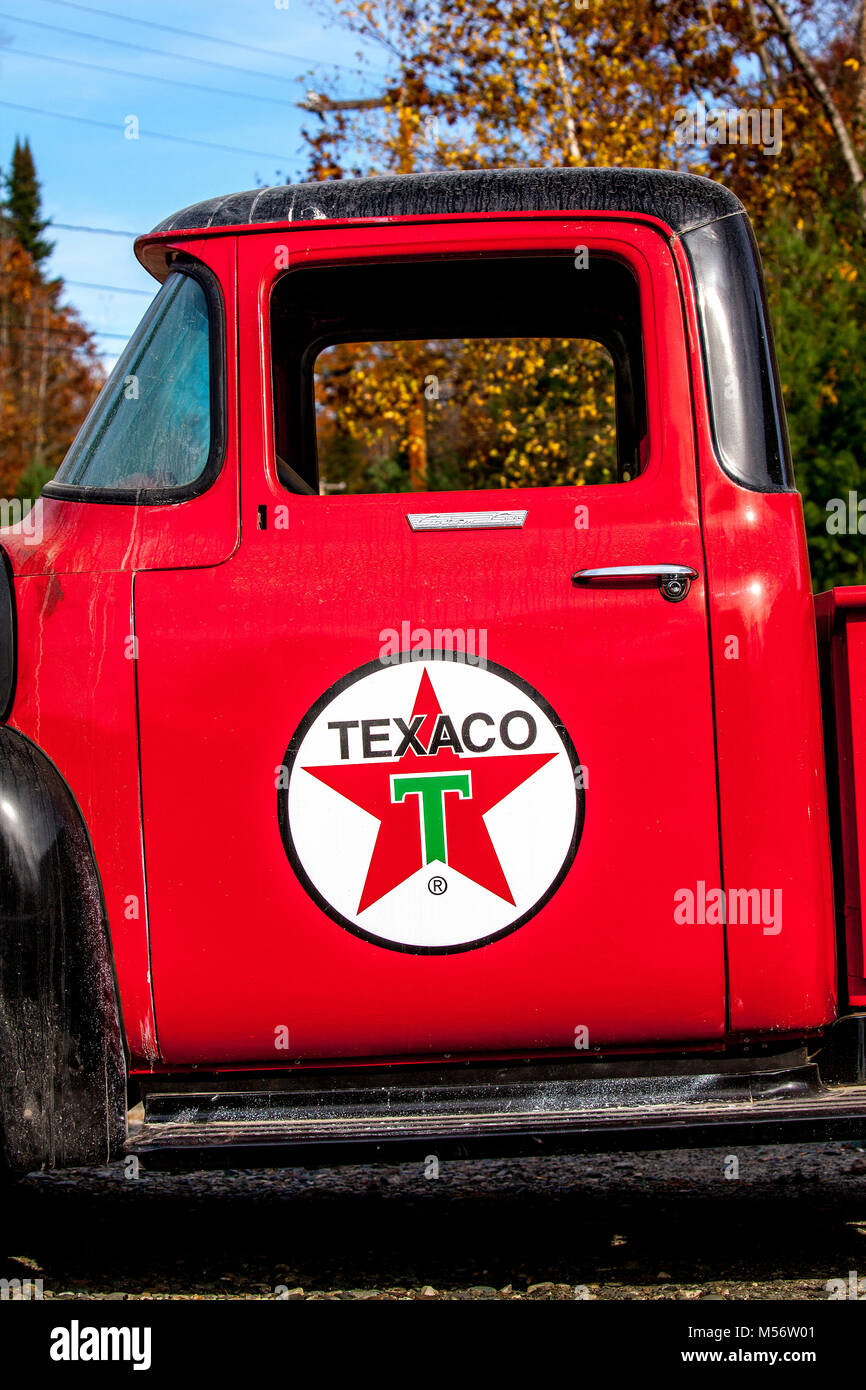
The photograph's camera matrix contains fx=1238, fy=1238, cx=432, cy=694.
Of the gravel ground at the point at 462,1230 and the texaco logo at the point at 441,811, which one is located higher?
the texaco logo at the point at 441,811

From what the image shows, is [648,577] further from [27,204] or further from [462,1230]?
[27,204]

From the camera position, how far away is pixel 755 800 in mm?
2266

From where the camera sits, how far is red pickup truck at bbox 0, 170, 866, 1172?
225 centimetres

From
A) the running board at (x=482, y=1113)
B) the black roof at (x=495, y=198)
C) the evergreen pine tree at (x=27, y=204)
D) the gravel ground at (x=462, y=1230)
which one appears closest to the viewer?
the running board at (x=482, y=1113)

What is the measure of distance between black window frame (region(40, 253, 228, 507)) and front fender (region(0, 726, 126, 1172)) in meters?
0.56

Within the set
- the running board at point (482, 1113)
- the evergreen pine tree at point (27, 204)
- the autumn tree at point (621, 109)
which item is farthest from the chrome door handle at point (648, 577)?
the evergreen pine tree at point (27, 204)

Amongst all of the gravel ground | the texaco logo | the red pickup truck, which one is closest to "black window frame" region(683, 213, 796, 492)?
the red pickup truck

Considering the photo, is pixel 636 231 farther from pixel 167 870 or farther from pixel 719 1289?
pixel 719 1289

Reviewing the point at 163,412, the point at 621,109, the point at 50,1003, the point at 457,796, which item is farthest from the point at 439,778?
the point at 621,109

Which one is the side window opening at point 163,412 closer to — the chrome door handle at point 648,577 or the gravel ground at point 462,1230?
the chrome door handle at point 648,577

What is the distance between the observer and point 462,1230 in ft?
10.2

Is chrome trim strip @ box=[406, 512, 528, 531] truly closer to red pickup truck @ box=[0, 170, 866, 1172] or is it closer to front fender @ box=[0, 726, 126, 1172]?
red pickup truck @ box=[0, 170, 866, 1172]

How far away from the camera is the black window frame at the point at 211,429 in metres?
2.41
